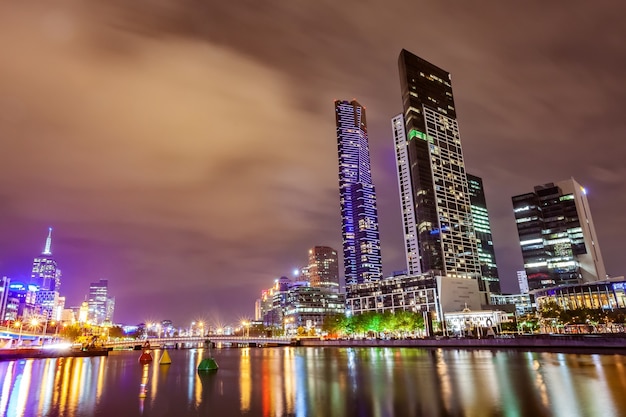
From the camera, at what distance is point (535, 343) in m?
84.9

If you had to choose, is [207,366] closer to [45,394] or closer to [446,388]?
[45,394]

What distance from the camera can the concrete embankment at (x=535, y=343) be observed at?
68.1m

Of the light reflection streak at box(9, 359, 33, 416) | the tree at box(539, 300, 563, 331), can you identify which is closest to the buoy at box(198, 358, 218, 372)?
the light reflection streak at box(9, 359, 33, 416)

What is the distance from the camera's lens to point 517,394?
33156 millimetres

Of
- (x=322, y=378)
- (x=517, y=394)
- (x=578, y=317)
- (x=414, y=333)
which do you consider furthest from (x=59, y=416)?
(x=414, y=333)

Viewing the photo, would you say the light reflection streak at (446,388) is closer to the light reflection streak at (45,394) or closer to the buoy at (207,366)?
the light reflection streak at (45,394)

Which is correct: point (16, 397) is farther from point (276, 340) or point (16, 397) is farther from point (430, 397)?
point (276, 340)

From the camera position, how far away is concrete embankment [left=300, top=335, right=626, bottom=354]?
224 feet

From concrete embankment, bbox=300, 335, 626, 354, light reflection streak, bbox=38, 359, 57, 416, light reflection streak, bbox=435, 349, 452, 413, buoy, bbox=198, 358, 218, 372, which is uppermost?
concrete embankment, bbox=300, 335, 626, 354

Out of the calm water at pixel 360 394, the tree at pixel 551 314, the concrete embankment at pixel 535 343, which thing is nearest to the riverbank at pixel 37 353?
the calm water at pixel 360 394

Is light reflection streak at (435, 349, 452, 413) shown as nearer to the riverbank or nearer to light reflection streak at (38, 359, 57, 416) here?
light reflection streak at (38, 359, 57, 416)

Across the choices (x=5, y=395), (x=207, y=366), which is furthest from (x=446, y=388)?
(x=207, y=366)

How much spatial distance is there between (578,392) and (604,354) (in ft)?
137

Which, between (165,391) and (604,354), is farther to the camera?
(604,354)
